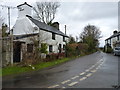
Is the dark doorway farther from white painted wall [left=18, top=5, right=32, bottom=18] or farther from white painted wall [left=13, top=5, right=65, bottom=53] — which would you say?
white painted wall [left=18, top=5, right=32, bottom=18]

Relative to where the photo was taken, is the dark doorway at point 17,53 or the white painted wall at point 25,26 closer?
the dark doorway at point 17,53

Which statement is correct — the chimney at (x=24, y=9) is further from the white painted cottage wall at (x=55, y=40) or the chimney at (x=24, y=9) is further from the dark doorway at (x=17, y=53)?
the dark doorway at (x=17, y=53)

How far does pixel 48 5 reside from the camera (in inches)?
1510

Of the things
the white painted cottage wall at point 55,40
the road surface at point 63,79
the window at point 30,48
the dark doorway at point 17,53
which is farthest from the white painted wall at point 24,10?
the road surface at point 63,79

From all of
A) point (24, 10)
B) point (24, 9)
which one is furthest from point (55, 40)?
point (24, 9)

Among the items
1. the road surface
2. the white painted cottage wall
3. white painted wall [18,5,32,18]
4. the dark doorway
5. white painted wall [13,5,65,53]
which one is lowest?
the road surface

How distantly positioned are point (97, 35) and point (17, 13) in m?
38.0

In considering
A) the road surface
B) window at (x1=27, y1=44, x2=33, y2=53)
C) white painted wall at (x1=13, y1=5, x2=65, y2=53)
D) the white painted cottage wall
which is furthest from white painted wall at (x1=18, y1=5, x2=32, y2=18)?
the road surface

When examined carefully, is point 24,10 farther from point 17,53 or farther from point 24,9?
Answer: point 17,53

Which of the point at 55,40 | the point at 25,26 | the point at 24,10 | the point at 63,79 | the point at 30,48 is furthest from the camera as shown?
the point at 55,40

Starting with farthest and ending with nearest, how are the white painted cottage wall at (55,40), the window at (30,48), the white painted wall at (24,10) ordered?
the white painted wall at (24,10)
the white painted cottage wall at (55,40)
the window at (30,48)

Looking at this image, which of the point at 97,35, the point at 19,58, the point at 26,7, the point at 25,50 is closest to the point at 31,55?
the point at 25,50

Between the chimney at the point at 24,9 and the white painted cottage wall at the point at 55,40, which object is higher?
the chimney at the point at 24,9

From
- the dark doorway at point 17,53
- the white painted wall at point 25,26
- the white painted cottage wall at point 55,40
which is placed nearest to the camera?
the dark doorway at point 17,53
